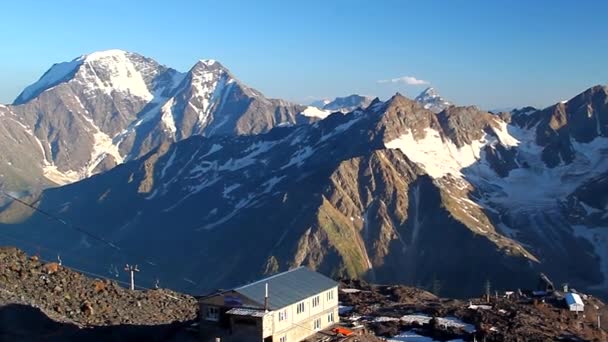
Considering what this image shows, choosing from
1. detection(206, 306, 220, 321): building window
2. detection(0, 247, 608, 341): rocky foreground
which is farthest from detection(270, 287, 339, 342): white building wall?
detection(206, 306, 220, 321): building window

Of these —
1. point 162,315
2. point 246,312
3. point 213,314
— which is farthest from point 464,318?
point 246,312

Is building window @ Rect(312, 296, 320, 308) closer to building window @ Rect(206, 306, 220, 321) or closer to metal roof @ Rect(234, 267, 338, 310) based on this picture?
metal roof @ Rect(234, 267, 338, 310)

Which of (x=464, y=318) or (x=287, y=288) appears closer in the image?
(x=287, y=288)

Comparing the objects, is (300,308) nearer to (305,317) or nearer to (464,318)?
(305,317)

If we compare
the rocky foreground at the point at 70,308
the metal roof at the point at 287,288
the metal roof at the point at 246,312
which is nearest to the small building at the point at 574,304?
the metal roof at the point at 287,288

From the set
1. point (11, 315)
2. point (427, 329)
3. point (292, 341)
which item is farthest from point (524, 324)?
point (11, 315)

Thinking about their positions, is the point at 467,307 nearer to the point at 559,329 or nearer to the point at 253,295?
the point at 559,329
